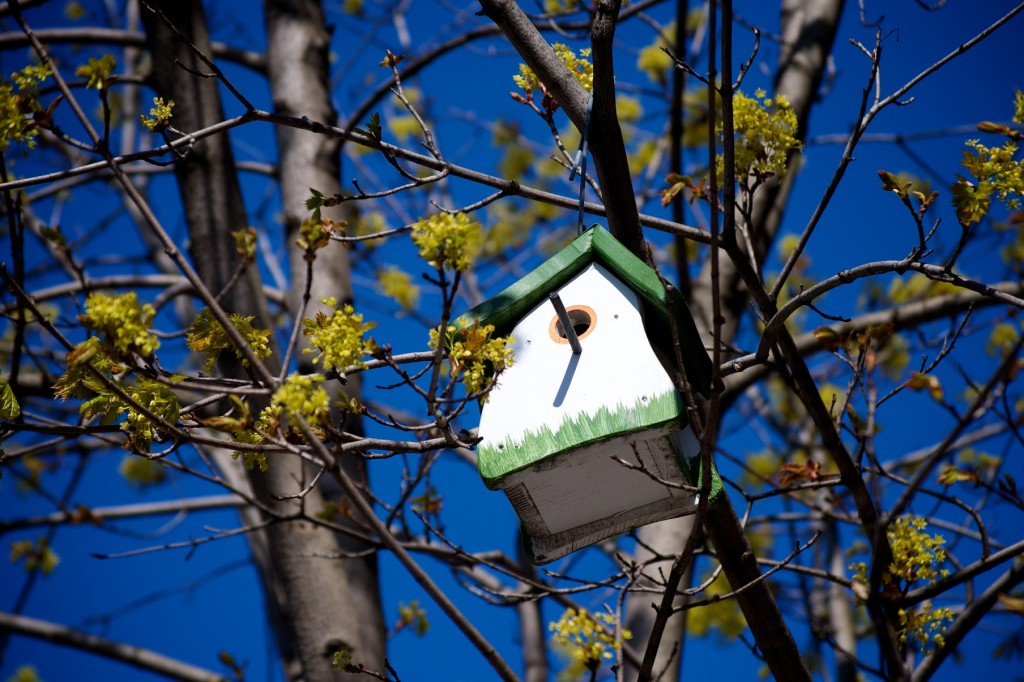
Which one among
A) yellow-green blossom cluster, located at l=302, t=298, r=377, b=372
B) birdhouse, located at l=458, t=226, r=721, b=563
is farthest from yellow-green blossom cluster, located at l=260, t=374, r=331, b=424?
birdhouse, located at l=458, t=226, r=721, b=563

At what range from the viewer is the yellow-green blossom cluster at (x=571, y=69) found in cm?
286

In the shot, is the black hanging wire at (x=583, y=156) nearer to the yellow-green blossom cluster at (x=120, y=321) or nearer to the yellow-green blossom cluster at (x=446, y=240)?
the yellow-green blossom cluster at (x=446, y=240)

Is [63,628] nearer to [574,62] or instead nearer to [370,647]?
[370,647]

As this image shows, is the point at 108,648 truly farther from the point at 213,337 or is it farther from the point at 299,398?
the point at 299,398

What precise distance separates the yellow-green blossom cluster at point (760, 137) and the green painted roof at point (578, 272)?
525mm

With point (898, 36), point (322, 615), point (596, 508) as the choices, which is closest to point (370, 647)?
point (322, 615)

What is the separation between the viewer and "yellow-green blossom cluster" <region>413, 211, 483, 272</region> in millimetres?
1778

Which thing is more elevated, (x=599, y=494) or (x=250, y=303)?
(x=250, y=303)

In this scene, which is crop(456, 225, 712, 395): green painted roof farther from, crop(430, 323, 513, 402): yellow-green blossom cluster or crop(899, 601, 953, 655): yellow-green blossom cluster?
crop(899, 601, 953, 655): yellow-green blossom cluster

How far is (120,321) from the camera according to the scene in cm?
181

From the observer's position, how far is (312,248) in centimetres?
188

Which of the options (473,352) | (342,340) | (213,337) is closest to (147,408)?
(213,337)

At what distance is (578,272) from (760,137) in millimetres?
711

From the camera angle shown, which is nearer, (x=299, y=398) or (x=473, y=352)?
(x=299, y=398)
